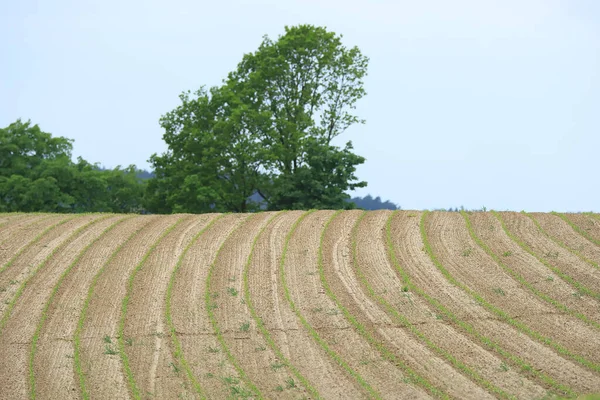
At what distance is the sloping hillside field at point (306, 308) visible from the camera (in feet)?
51.3

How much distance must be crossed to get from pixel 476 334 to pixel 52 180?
34871 millimetres

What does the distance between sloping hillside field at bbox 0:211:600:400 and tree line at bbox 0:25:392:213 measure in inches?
609

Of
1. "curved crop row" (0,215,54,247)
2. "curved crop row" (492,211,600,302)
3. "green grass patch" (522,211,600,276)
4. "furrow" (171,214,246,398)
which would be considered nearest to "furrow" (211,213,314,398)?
"furrow" (171,214,246,398)

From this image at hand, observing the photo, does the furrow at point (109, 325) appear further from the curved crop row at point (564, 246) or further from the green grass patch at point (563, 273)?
the curved crop row at point (564, 246)

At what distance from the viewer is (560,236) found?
24.9 meters

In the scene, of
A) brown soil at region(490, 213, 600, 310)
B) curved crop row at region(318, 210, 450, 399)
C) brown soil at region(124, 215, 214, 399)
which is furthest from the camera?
brown soil at region(490, 213, 600, 310)

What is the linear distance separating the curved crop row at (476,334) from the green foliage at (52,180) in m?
29.1

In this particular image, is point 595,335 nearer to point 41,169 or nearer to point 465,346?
point 465,346

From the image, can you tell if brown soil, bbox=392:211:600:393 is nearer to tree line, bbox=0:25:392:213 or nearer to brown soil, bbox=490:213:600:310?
brown soil, bbox=490:213:600:310

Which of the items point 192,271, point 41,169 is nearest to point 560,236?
point 192,271

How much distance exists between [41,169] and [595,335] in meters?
39.2

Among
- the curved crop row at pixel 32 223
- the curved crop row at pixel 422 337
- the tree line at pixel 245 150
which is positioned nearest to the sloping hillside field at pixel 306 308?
the curved crop row at pixel 422 337

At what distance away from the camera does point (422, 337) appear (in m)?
17.6

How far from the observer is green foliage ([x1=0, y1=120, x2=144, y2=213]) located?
46375 mm
